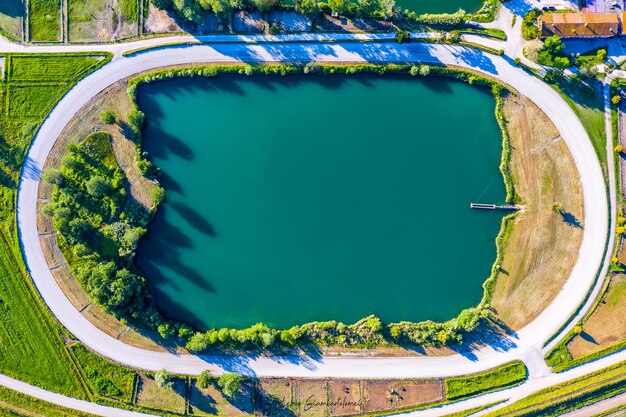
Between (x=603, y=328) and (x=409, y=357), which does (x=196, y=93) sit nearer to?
(x=409, y=357)

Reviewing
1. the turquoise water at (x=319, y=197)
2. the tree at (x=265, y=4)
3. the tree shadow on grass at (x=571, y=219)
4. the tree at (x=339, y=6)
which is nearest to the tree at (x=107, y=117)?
the turquoise water at (x=319, y=197)

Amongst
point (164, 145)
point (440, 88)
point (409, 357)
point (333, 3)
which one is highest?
point (333, 3)

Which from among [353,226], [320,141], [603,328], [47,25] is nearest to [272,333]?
[353,226]

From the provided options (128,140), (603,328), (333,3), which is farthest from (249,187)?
(603,328)

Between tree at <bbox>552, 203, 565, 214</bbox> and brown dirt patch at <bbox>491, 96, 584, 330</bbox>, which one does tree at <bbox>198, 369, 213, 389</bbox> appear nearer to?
brown dirt patch at <bbox>491, 96, 584, 330</bbox>

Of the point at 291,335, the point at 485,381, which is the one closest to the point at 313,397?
the point at 291,335

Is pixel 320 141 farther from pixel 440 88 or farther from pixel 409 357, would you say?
pixel 409 357

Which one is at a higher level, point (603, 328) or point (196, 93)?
point (196, 93)
